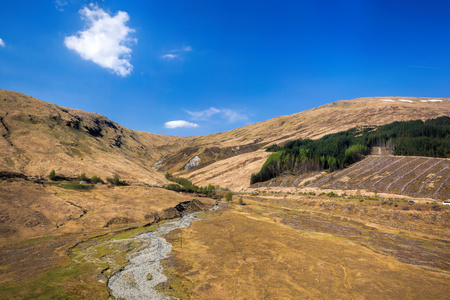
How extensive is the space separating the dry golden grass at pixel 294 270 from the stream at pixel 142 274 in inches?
47.1

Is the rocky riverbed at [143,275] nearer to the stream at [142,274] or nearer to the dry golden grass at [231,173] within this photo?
the stream at [142,274]

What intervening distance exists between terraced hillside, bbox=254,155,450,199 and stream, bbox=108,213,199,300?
5868 cm

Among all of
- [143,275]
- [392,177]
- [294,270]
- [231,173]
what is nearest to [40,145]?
[143,275]

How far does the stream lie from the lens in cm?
1400

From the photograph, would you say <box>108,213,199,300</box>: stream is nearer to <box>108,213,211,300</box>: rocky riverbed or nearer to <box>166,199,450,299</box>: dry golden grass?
<box>108,213,211,300</box>: rocky riverbed

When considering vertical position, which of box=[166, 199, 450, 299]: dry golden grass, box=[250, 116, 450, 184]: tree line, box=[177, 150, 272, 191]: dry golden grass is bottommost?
box=[166, 199, 450, 299]: dry golden grass

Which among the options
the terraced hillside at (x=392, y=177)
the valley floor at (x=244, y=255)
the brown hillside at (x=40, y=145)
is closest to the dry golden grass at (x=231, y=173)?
the terraced hillside at (x=392, y=177)

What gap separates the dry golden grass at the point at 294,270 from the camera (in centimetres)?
1470

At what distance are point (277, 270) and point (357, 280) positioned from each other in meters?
6.27

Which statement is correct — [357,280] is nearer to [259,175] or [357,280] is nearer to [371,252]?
[371,252]

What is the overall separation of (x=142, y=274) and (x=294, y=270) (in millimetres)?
12995

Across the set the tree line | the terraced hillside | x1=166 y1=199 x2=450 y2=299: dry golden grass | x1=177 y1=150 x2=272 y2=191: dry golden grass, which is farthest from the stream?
x1=177 y1=150 x2=272 y2=191: dry golden grass

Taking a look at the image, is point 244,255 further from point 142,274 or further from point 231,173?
point 231,173

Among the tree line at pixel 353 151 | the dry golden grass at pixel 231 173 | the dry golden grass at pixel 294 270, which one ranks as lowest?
Answer: the dry golden grass at pixel 294 270
